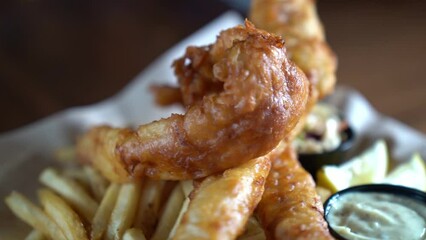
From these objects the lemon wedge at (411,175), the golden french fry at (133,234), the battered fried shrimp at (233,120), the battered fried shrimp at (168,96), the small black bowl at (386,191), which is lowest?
the lemon wedge at (411,175)

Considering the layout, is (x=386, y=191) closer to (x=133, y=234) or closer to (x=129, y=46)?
(x=133, y=234)

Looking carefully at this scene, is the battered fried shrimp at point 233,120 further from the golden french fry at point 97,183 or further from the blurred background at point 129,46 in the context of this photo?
the blurred background at point 129,46

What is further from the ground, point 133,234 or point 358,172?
point 133,234

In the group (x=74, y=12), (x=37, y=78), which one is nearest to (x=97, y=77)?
(x=37, y=78)

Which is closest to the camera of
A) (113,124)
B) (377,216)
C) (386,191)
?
(377,216)

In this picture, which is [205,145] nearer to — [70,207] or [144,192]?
[144,192]

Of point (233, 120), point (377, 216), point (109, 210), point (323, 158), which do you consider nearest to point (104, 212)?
point (109, 210)

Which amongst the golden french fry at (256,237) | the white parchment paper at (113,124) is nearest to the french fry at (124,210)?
the golden french fry at (256,237)
